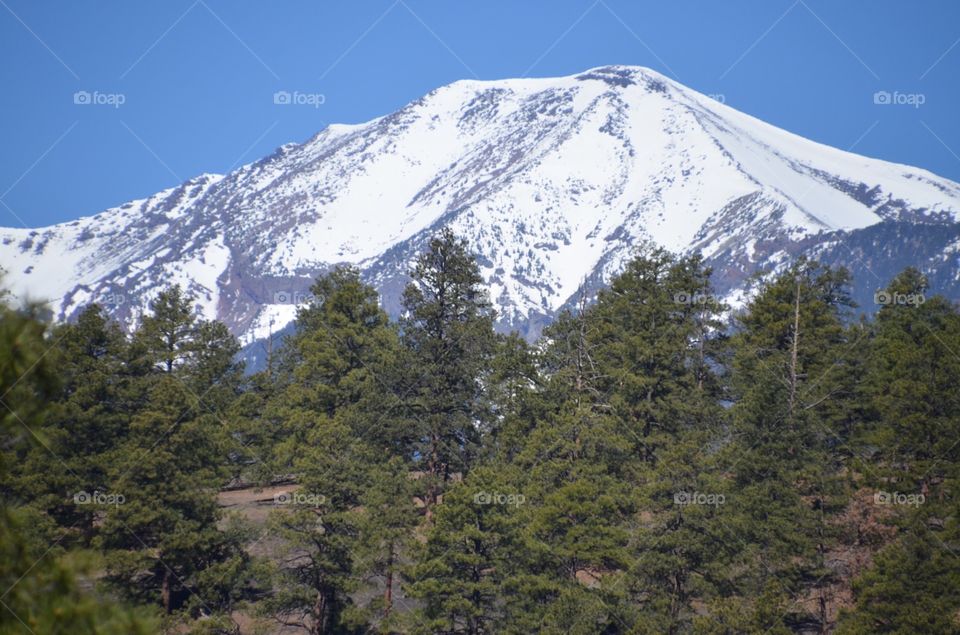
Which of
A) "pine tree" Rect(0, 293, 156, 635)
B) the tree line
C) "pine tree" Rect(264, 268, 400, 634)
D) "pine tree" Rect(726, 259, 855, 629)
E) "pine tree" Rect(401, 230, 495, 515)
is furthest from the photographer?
"pine tree" Rect(401, 230, 495, 515)

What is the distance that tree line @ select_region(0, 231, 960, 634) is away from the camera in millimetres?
29416

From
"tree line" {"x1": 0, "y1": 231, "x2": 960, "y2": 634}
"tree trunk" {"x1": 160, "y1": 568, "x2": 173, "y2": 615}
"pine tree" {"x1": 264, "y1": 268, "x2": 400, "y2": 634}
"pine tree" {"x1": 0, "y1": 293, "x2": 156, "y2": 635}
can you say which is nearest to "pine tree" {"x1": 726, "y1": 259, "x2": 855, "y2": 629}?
"tree line" {"x1": 0, "y1": 231, "x2": 960, "y2": 634}

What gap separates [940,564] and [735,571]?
7.25 m

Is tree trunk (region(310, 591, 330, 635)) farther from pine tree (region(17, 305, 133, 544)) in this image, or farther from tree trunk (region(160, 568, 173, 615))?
pine tree (region(17, 305, 133, 544))

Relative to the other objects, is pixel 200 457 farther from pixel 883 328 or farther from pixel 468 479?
pixel 883 328

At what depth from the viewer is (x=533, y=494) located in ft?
107

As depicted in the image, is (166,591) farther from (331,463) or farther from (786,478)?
(786,478)

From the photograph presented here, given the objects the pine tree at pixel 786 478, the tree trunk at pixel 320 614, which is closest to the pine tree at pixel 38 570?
the pine tree at pixel 786 478

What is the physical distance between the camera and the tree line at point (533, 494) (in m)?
29.4

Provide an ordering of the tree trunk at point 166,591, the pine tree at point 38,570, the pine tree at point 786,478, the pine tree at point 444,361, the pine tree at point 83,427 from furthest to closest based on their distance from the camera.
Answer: the pine tree at point 444,361, the pine tree at point 83,427, the tree trunk at point 166,591, the pine tree at point 786,478, the pine tree at point 38,570

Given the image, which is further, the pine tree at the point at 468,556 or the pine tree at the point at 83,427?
the pine tree at the point at 83,427

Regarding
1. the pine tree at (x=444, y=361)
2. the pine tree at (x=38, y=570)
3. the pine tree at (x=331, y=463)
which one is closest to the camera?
the pine tree at (x=38, y=570)

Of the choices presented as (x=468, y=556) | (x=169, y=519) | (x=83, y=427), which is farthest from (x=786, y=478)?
(x=83, y=427)

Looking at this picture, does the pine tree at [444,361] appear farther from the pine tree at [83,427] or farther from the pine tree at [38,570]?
the pine tree at [38,570]
